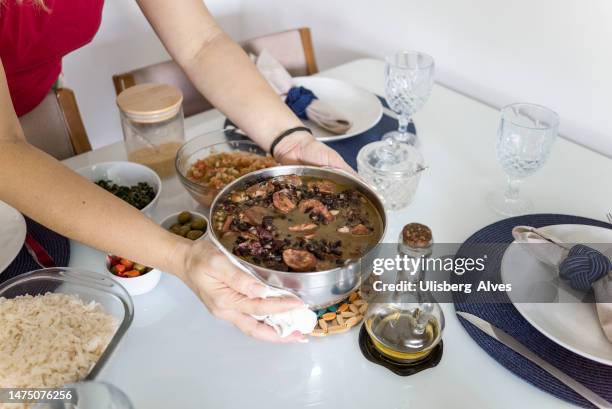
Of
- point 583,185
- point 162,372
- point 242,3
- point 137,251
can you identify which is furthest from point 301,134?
point 242,3

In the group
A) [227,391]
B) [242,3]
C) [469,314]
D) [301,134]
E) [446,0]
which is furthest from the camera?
[242,3]

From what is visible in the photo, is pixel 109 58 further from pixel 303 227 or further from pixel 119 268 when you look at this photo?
pixel 303 227

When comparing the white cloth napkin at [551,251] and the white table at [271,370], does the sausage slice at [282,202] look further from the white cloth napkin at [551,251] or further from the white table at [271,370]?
the white cloth napkin at [551,251]

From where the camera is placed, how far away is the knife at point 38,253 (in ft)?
3.57

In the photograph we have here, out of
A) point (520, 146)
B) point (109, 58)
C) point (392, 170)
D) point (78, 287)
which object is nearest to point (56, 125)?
point (78, 287)

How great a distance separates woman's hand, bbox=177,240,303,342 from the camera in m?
0.86

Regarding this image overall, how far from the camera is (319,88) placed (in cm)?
173

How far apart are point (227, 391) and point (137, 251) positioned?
0.28m

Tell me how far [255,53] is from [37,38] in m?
0.79

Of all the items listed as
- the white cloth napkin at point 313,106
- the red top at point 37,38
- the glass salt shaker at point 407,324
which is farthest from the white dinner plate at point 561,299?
the red top at point 37,38

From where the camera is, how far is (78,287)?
0.96 meters

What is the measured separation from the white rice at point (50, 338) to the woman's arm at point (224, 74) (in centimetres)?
56

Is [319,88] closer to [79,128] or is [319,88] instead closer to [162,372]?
[79,128]

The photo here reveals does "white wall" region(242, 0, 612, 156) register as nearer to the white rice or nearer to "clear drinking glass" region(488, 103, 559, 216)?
"clear drinking glass" region(488, 103, 559, 216)
